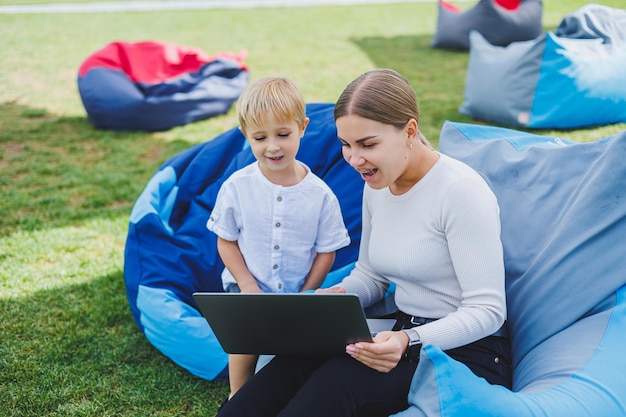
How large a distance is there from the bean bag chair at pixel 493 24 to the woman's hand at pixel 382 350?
6.96 metres

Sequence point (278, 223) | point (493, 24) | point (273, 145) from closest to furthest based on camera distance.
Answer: point (273, 145), point (278, 223), point (493, 24)

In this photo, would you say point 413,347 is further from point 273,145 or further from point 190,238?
point 190,238

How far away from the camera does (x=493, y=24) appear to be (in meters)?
7.96

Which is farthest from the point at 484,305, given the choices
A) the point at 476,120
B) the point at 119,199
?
the point at 476,120

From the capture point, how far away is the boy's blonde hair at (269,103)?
2191mm

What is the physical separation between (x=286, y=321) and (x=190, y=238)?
1344mm

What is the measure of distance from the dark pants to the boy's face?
0.70 m

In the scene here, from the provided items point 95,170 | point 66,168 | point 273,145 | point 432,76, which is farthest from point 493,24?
point 273,145

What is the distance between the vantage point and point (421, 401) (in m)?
1.62

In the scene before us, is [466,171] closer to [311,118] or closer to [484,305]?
[484,305]

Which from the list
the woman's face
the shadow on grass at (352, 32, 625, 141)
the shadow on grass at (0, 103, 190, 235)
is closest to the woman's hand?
the woman's face

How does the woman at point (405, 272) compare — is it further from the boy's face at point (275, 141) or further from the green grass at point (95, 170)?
the green grass at point (95, 170)

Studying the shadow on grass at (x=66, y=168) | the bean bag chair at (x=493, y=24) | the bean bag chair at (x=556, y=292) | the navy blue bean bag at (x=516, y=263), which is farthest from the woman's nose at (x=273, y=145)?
the bean bag chair at (x=493, y=24)

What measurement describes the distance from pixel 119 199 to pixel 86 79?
1698 mm
